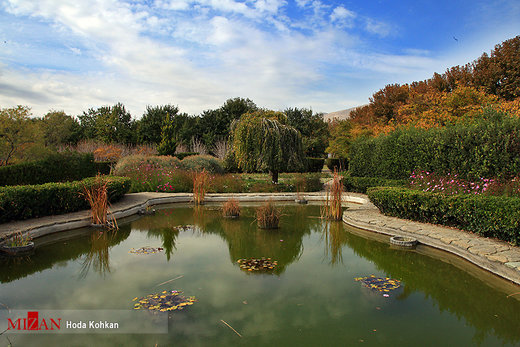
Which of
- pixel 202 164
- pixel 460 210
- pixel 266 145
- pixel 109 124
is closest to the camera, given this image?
pixel 460 210

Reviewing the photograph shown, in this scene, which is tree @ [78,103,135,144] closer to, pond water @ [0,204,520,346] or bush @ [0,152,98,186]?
bush @ [0,152,98,186]

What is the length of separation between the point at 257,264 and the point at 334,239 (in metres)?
2.27

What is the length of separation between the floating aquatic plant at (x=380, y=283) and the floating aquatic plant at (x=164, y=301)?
7.27 ft

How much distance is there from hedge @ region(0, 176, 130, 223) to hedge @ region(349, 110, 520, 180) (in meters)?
9.42

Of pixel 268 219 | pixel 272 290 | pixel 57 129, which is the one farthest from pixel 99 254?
pixel 57 129

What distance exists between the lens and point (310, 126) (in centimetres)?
3331

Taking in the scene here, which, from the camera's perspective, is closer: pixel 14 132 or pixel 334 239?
pixel 334 239

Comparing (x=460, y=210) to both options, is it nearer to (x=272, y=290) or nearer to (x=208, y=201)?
(x=272, y=290)

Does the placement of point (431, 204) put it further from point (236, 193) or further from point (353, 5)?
point (236, 193)

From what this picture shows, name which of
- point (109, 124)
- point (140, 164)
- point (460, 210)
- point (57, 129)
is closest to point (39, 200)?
point (140, 164)

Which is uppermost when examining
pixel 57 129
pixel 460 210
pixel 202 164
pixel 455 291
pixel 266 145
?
pixel 57 129

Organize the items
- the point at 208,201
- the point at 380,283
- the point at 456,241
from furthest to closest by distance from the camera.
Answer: the point at 208,201 < the point at 456,241 < the point at 380,283

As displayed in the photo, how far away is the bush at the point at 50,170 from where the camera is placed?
8391 millimetres

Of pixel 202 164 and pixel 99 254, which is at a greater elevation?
pixel 202 164
